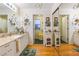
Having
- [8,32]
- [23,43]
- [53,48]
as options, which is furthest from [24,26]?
[53,48]

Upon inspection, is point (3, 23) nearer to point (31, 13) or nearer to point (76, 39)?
point (31, 13)

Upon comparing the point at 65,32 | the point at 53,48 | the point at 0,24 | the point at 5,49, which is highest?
the point at 0,24

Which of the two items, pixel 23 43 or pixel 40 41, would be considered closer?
pixel 40 41

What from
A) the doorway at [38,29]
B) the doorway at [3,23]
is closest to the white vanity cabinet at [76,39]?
the doorway at [38,29]

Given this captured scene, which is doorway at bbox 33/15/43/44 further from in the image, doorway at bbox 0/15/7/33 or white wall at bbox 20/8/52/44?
doorway at bbox 0/15/7/33

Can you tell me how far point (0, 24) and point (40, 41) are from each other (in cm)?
106

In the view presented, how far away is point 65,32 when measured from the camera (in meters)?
3.21

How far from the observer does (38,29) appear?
3.19m

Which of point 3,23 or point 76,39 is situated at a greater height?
point 3,23

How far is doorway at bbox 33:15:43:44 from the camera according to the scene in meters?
3.14

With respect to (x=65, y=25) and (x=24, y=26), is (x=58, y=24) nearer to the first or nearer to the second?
(x=65, y=25)

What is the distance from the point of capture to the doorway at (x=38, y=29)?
Answer: 314 cm

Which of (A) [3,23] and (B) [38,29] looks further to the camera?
(B) [38,29]

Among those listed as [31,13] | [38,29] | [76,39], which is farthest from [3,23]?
[76,39]
